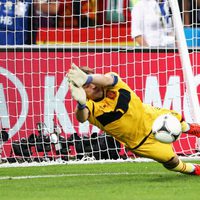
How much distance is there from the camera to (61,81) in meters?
13.7

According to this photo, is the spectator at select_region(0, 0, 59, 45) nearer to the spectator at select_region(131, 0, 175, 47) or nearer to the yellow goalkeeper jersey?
the spectator at select_region(131, 0, 175, 47)

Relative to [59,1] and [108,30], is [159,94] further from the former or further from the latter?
[59,1]

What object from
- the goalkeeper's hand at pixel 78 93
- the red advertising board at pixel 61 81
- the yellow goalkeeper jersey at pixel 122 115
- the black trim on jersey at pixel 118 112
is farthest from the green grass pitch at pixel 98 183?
the red advertising board at pixel 61 81

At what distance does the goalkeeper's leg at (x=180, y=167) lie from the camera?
10.2 metres

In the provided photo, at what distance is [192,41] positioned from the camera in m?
13.9

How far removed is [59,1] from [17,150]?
237cm

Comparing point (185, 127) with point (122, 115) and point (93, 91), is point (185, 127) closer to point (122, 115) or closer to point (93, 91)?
point (122, 115)

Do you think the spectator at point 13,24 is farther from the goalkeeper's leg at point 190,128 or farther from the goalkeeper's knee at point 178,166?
the goalkeeper's knee at point 178,166

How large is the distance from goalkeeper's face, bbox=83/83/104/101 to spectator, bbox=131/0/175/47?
3.73 meters

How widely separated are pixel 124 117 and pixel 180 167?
2.67 ft

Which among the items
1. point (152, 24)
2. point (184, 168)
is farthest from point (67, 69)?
point (184, 168)

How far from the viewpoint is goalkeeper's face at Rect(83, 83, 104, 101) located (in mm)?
10008

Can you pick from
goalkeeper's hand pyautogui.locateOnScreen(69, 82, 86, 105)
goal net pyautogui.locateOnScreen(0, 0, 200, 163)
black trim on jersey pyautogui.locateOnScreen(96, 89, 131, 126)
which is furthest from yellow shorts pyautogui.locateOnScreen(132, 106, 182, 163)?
goal net pyautogui.locateOnScreen(0, 0, 200, 163)

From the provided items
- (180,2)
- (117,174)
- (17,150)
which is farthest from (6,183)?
(180,2)
